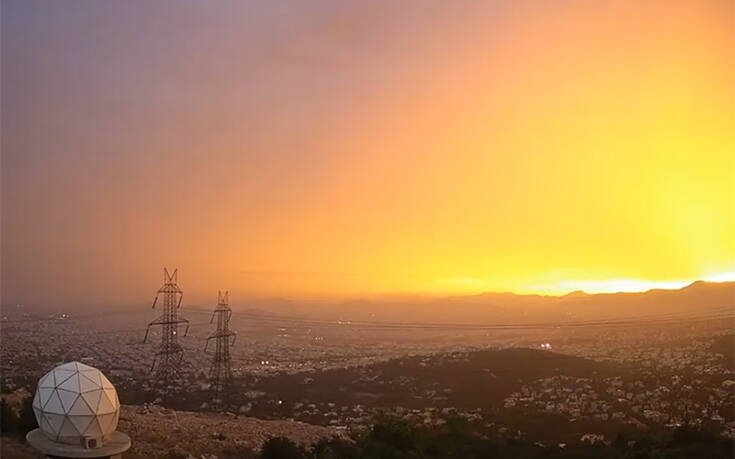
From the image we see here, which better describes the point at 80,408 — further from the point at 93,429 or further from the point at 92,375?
the point at 92,375

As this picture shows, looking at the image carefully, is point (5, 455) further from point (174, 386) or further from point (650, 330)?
point (650, 330)

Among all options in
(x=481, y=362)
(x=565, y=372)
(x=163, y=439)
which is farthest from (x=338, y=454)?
(x=481, y=362)

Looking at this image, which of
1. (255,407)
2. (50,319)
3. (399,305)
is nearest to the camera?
(255,407)

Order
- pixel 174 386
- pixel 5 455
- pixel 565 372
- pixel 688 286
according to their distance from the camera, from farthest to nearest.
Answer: pixel 688 286 < pixel 565 372 < pixel 174 386 < pixel 5 455

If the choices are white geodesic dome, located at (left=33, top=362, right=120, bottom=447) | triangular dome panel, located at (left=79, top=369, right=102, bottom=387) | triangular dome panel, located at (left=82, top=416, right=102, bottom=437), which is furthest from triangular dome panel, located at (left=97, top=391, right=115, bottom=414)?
triangular dome panel, located at (left=79, top=369, right=102, bottom=387)

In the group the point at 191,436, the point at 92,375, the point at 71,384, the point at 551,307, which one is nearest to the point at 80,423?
the point at 71,384

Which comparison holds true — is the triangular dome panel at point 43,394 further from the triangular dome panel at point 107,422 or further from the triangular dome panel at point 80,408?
the triangular dome panel at point 107,422

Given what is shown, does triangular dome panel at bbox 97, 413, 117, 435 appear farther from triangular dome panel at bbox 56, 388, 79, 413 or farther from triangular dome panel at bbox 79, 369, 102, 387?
triangular dome panel at bbox 79, 369, 102, 387
